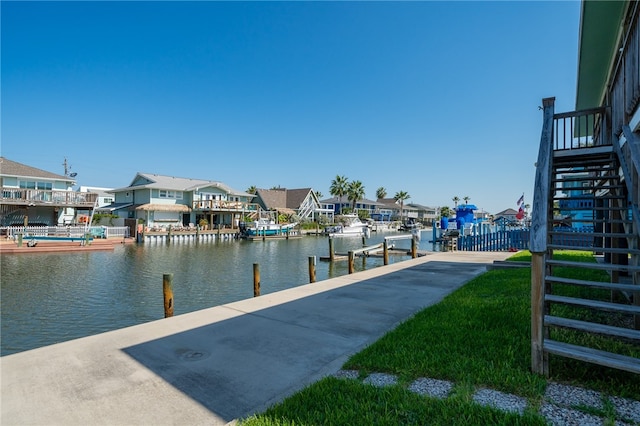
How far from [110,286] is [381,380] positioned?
13.8 m

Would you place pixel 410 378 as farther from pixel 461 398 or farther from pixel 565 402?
pixel 565 402

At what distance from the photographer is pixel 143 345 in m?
5.17

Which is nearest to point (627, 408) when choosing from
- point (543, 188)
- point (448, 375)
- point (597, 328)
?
point (597, 328)

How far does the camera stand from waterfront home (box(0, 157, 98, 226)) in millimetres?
29344

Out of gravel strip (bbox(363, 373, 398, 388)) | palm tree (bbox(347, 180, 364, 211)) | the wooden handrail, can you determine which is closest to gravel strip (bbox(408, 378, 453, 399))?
gravel strip (bbox(363, 373, 398, 388))

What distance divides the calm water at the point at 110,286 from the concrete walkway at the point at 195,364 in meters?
4.58

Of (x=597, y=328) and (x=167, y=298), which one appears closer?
(x=597, y=328)

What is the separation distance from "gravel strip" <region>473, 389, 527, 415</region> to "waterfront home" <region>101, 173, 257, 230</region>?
131 ft

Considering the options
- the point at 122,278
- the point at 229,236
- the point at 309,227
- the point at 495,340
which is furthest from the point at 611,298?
the point at 309,227

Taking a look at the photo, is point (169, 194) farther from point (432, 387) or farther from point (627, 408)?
point (627, 408)

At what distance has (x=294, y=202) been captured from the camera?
211ft

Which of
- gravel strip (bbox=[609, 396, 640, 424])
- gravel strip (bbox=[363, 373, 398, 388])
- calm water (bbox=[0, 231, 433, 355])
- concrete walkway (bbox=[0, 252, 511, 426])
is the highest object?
gravel strip (bbox=[609, 396, 640, 424])

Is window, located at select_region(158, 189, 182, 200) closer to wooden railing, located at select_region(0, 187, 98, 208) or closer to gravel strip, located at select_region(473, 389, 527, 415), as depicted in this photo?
wooden railing, located at select_region(0, 187, 98, 208)

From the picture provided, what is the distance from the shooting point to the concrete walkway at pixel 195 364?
3391mm
